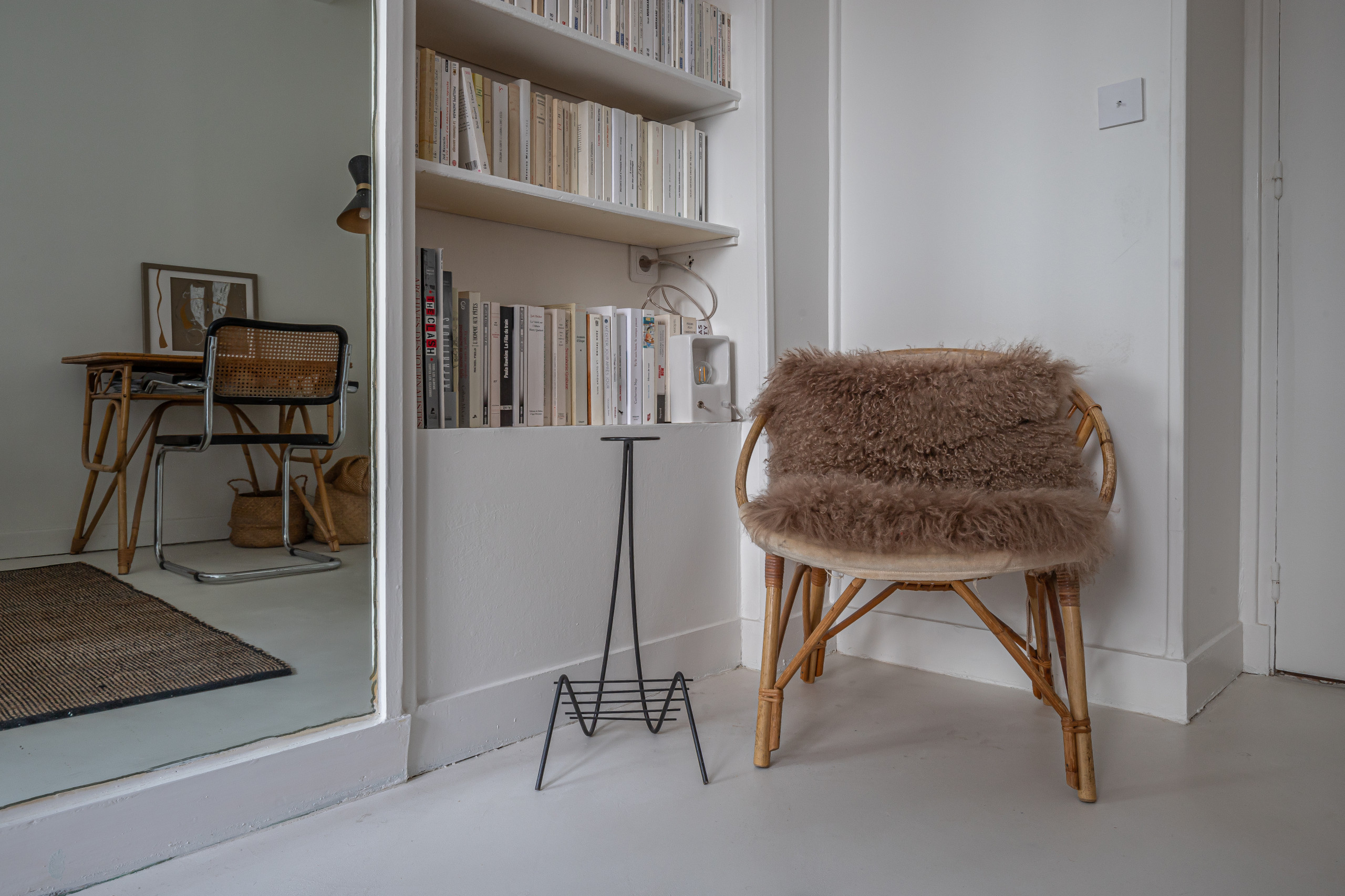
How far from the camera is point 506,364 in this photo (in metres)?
1.77

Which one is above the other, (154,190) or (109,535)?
(154,190)

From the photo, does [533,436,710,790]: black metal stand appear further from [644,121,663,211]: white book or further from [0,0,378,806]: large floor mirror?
[644,121,663,211]: white book

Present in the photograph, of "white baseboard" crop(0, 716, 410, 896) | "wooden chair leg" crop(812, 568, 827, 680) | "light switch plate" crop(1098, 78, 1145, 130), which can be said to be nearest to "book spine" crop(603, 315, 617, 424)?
"wooden chair leg" crop(812, 568, 827, 680)

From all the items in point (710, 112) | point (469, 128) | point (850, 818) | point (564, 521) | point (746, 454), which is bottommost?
point (850, 818)

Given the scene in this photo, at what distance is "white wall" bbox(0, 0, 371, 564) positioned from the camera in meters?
1.10

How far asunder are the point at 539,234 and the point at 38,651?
136 cm

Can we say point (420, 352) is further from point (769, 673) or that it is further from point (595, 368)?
point (769, 673)

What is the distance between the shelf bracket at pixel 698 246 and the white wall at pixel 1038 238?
13 centimetres

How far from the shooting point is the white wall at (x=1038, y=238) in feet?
A: 6.05

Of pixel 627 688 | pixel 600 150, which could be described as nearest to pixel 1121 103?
pixel 600 150


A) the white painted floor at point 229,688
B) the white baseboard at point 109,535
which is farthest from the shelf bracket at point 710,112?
the white baseboard at point 109,535

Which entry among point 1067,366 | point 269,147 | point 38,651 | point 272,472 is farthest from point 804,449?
point 38,651

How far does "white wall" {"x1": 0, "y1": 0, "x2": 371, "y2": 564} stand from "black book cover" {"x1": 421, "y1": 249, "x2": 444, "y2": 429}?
14cm

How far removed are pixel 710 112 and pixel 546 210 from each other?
1.98 feet
